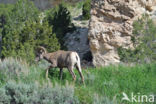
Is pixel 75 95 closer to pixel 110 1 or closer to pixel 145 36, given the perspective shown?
pixel 145 36

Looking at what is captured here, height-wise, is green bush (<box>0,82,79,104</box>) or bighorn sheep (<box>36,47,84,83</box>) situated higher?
bighorn sheep (<box>36,47,84,83</box>)

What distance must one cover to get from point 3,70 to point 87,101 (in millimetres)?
3572

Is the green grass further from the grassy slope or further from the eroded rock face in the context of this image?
the eroded rock face

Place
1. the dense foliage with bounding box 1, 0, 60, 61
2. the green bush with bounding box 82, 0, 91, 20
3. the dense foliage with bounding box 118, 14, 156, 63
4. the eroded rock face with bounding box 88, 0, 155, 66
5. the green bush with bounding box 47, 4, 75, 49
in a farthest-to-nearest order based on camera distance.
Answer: the green bush with bounding box 82, 0, 91, 20
the green bush with bounding box 47, 4, 75, 49
the eroded rock face with bounding box 88, 0, 155, 66
the dense foliage with bounding box 1, 0, 60, 61
the dense foliage with bounding box 118, 14, 156, 63

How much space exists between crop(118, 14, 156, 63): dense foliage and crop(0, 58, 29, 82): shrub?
4941 millimetres

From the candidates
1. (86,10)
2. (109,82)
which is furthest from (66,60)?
(86,10)

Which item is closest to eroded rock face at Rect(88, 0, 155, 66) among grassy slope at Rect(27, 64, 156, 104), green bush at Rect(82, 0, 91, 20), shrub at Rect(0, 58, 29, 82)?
grassy slope at Rect(27, 64, 156, 104)

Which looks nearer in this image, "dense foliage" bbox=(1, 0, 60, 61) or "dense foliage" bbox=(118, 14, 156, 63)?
"dense foliage" bbox=(118, 14, 156, 63)

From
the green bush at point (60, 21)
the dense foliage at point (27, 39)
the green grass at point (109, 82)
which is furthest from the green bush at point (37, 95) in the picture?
the green bush at point (60, 21)

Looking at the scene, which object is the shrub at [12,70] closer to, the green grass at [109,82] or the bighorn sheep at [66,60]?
the green grass at [109,82]

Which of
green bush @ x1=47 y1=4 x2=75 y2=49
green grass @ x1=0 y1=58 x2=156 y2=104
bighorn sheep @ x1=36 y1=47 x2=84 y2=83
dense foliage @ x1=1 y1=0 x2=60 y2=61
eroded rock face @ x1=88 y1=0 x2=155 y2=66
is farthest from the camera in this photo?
green bush @ x1=47 y1=4 x2=75 y2=49

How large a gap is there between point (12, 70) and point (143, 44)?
5657 millimetres

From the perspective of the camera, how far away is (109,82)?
26.5 ft

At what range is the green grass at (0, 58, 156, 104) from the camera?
6921 mm
